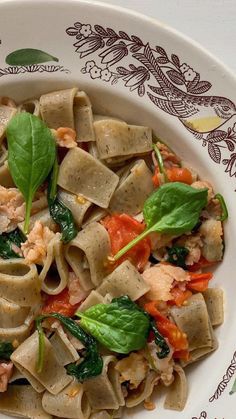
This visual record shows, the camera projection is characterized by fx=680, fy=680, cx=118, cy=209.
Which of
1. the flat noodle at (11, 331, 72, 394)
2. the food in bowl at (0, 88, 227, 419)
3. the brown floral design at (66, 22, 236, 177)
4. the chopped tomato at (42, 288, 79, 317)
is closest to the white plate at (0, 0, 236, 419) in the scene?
the brown floral design at (66, 22, 236, 177)

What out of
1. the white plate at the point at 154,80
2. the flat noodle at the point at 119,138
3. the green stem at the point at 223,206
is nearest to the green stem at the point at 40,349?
the white plate at the point at 154,80

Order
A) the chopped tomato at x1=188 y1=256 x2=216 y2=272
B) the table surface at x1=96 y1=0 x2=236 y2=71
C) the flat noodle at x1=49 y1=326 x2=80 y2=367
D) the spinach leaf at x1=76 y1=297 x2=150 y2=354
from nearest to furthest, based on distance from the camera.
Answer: the spinach leaf at x1=76 y1=297 x2=150 y2=354
the flat noodle at x1=49 y1=326 x2=80 y2=367
the chopped tomato at x1=188 y1=256 x2=216 y2=272
the table surface at x1=96 y1=0 x2=236 y2=71

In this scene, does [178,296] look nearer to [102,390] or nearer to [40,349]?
[102,390]

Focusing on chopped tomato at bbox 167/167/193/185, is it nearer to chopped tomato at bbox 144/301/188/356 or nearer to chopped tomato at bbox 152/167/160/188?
chopped tomato at bbox 152/167/160/188

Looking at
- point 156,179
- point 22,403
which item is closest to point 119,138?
point 156,179

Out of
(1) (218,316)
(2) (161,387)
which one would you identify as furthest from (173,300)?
(2) (161,387)
